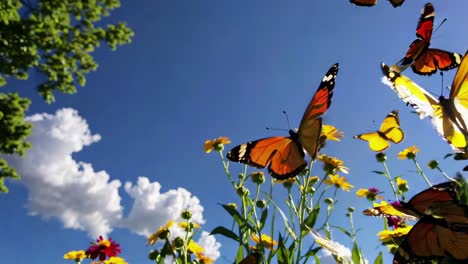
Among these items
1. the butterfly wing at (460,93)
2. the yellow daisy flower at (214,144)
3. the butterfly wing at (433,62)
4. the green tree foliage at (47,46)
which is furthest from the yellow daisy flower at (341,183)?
the green tree foliage at (47,46)

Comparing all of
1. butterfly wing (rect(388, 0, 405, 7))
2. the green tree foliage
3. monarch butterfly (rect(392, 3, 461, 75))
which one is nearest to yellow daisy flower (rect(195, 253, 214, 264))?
monarch butterfly (rect(392, 3, 461, 75))

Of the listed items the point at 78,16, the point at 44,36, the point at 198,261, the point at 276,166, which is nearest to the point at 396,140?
the point at 276,166

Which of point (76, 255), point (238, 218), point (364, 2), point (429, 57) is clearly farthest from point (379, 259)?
point (76, 255)

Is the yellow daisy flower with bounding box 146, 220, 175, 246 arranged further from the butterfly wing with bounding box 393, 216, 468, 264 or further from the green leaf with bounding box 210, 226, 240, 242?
the butterfly wing with bounding box 393, 216, 468, 264

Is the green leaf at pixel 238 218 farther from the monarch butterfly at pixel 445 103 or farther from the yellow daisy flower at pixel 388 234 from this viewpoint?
the monarch butterfly at pixel 445 103

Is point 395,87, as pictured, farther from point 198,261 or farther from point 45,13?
point 45,13

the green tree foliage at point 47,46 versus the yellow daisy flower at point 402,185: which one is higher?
the green tree foliage at point 47,46

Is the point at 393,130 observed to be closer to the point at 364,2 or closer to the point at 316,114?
the point at 316,114
